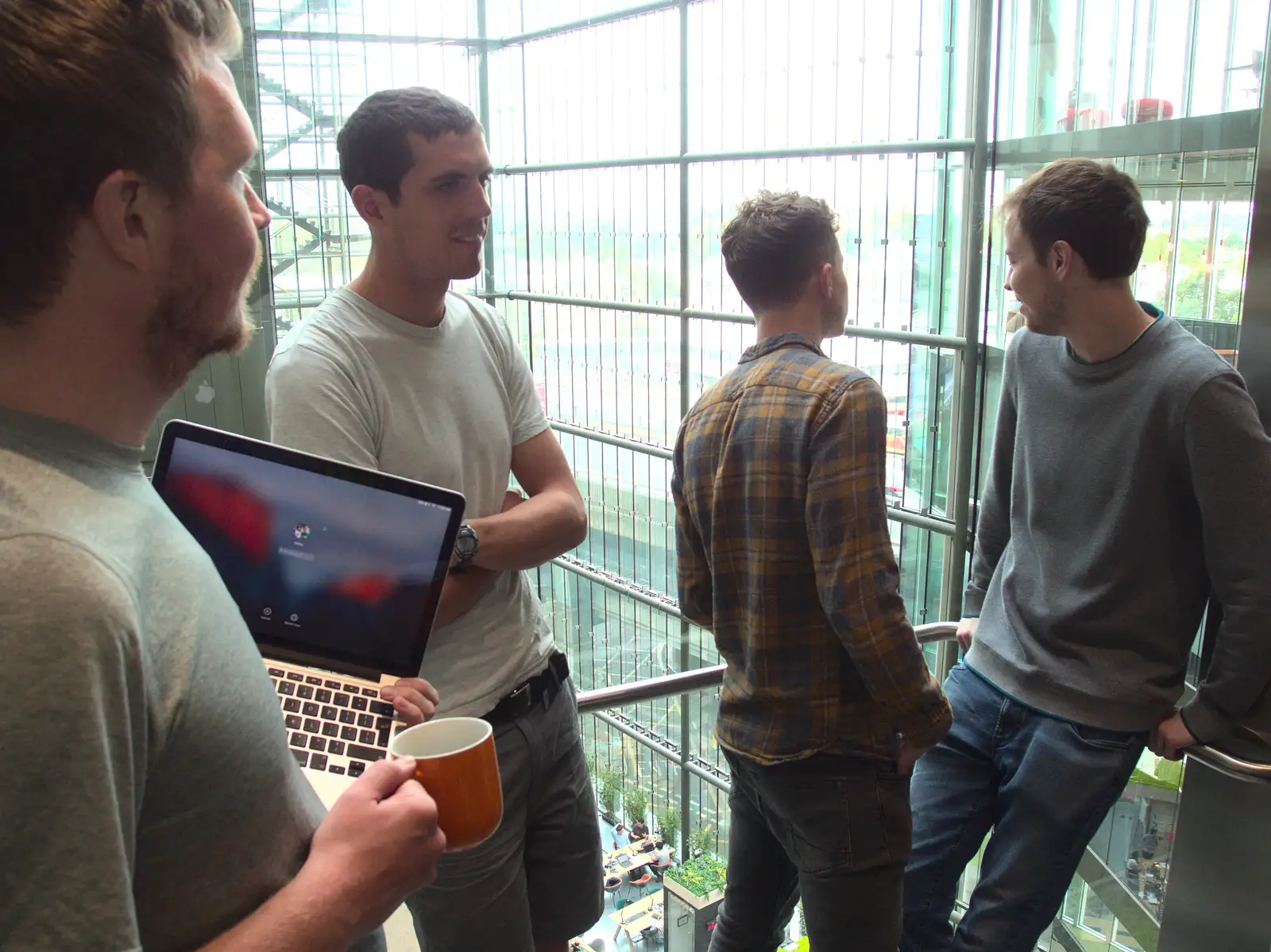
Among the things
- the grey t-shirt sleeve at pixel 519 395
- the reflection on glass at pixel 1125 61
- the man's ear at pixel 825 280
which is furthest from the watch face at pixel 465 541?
the reflection on glass at pixel 1125 61

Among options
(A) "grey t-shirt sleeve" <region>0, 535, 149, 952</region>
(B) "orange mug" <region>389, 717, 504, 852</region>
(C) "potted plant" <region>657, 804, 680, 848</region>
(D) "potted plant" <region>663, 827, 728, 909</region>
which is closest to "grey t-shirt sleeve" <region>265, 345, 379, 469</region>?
(B) "orange mug" <region>389, 717, 504, 852</region>

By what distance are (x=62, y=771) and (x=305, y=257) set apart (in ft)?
22.6

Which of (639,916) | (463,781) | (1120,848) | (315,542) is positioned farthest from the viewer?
(639,916)

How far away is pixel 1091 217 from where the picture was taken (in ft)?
5.18

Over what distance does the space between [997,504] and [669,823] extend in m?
6.92

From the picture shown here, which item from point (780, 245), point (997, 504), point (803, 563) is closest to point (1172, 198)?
point (997, 504)

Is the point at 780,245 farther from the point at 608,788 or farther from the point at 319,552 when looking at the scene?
the point at 608,788

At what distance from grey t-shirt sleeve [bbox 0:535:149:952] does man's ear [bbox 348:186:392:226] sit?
1061mm

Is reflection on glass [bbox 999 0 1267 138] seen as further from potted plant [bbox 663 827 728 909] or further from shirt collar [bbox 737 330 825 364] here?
potted plant [bbox 663 827 728 909]

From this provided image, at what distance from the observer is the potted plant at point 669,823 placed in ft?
26.5

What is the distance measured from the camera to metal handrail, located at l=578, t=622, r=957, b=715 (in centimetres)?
164

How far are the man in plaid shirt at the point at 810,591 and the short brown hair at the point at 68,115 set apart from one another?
0.96m

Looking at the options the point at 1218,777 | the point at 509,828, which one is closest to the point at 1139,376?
the point at 1218,777

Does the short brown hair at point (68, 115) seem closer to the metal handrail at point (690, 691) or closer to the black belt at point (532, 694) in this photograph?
the black belt at point (532, 694)
